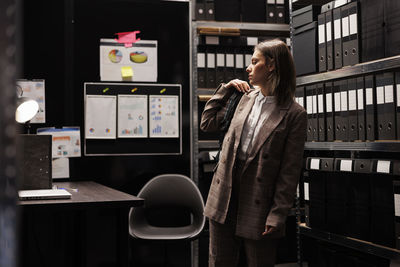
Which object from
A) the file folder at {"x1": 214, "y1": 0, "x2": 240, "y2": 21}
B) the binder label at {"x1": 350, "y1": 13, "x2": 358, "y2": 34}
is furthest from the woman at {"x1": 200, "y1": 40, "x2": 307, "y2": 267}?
the file folder at {"x1": 214, "y1": 0, "x2": 240, "y2": 21}

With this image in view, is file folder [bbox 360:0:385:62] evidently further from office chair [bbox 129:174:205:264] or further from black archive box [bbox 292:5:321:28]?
office chair [bbox 129:174:205:264]

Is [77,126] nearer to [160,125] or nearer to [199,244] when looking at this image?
[160,125]

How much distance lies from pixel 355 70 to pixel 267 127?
968 mm

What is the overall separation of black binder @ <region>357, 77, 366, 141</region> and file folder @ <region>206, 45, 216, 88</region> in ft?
3.84

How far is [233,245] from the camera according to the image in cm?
195

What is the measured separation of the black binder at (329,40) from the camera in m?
2.87

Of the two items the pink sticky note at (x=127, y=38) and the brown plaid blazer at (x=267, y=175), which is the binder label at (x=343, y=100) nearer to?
the brown plaid blazer at (x=267, y=175)

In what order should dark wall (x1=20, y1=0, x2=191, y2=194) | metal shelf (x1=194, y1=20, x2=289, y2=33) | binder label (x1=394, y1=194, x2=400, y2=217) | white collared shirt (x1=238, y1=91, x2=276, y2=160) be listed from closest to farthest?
white collared shirt (x1=238, y1=91, x2=276, y2=160) < binder label (x1=394, y1=194, x2=400, y2=217) < dark wall (x1=20, y1=0, x2=191, y2=194) < metal shelf (x1=194, y1=20, x2=289, y2=33)

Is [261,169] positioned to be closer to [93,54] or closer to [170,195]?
[170,195]

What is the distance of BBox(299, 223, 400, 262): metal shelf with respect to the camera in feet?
7.72

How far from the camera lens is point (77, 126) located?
3316 mm

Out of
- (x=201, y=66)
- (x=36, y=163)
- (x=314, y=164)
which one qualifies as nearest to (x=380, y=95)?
(x=314, y=164)

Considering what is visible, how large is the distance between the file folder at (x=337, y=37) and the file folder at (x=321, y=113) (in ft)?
0.61

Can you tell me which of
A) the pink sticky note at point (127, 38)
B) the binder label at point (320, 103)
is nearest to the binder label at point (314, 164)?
the binder label at point (320, 103)
